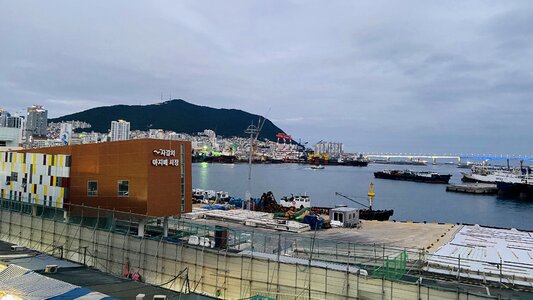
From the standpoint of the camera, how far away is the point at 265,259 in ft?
56.6

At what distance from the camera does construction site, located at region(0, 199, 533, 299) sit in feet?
52.7

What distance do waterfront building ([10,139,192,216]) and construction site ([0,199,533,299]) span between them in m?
1.14

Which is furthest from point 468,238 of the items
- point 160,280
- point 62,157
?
point 62,157

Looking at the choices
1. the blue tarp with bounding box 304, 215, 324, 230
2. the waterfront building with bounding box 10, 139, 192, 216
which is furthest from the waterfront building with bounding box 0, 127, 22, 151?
the blue tarp with bounding box 304, 215, 324, 230

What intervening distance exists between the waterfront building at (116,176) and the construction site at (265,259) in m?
1.14

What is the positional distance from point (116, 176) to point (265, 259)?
14.0 meters

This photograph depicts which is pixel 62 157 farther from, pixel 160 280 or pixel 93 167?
pixel 160 280

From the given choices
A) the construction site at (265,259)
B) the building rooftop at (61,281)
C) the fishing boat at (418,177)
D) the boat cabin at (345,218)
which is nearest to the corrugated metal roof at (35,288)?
the building rooftop at (61,281)

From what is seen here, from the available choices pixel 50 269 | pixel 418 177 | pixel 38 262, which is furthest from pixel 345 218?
pixel 418 177

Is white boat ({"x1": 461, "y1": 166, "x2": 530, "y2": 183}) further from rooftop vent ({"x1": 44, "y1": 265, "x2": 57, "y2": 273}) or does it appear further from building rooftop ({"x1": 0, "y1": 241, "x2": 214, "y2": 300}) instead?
rooftop vent ({"x1": 44, "y1": 265, "x2": 57, "y2": 273})

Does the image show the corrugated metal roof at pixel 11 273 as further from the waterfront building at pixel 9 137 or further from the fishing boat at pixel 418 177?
the fishing boat at pixel 418 177

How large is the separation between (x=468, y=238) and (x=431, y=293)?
21.8 metres

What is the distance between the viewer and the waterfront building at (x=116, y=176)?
26234 mm

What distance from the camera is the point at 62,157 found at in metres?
28.3
